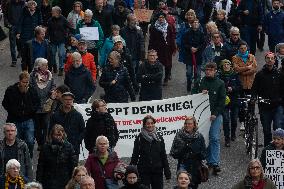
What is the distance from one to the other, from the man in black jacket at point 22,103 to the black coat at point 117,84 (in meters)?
1.81

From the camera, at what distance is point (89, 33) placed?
22.8 m

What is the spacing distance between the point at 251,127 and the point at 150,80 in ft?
7.32

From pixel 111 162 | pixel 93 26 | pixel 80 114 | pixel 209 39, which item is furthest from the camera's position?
pixel 93 26

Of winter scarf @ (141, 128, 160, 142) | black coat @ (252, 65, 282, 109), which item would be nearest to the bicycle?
black coat @ (252, 65, 282, 109)

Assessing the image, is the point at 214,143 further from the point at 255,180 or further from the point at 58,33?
the point at 58,33

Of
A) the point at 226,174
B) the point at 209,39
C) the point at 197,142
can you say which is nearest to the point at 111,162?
the point at 197,142

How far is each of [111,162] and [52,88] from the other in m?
3.50

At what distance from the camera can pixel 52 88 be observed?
1856cm

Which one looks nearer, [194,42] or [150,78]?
[150,78]

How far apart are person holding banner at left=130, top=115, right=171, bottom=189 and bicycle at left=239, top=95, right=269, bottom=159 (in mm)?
2798

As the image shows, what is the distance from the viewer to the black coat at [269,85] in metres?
18.3

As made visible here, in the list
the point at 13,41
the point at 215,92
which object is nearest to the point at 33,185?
the point at 215,92

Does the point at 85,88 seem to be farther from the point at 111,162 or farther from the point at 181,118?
the point at 111,162

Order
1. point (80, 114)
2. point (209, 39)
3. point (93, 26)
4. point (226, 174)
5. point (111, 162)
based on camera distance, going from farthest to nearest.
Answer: point (93, 26) → point (209, 39) → point (226, 174) → point (80, 114) → point (111, 162)
